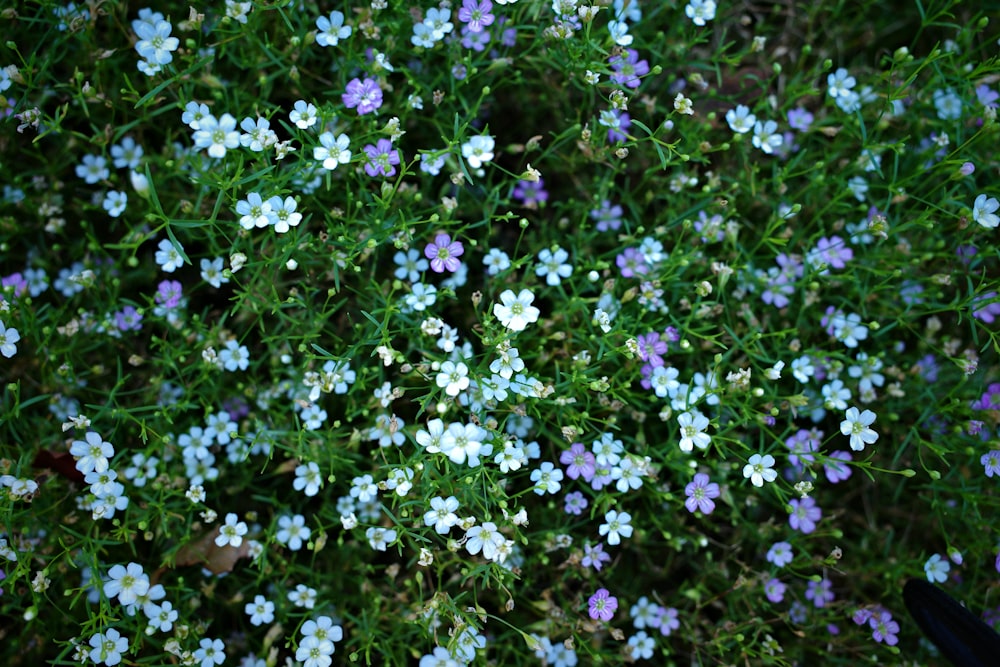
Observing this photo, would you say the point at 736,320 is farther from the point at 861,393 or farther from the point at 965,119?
the point at 965,119

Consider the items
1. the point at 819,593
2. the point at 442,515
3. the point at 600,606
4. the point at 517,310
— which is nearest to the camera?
the point at 442,515

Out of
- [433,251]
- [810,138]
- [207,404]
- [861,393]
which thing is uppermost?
[810,138]

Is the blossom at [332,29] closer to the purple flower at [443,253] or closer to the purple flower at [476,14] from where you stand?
the purple flower at [476,14]

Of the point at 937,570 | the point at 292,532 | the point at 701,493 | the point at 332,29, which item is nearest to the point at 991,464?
the point at 937,570

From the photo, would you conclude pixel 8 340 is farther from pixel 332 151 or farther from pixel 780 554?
pixel 780 554

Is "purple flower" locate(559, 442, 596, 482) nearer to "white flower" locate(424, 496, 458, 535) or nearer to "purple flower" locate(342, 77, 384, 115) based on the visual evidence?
"white flower" locate(424, 496, 458, 535)

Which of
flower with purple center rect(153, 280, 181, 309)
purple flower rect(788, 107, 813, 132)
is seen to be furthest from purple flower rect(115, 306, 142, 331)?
purple flower rect(788, 107, 813, 132)

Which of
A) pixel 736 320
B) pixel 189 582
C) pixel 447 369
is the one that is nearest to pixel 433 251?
pixel 447 369
